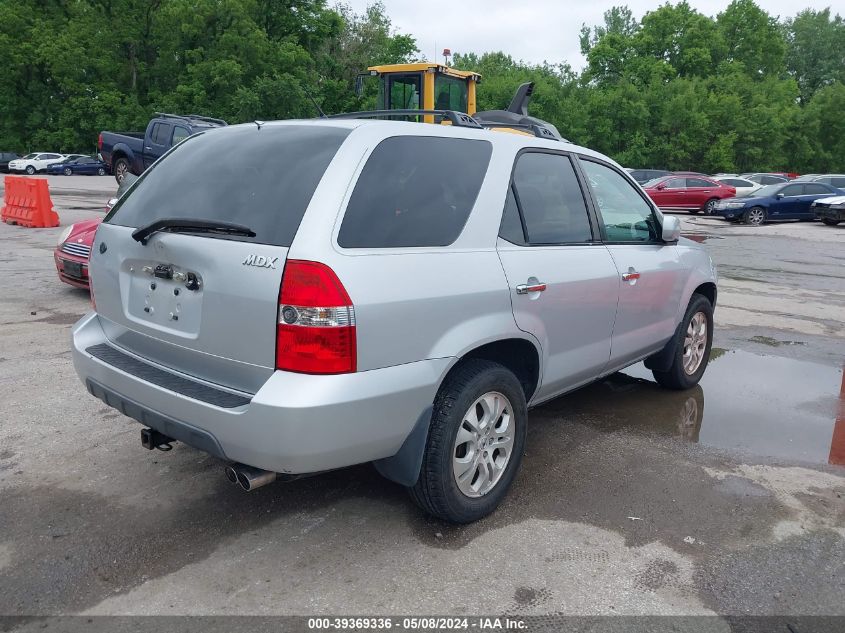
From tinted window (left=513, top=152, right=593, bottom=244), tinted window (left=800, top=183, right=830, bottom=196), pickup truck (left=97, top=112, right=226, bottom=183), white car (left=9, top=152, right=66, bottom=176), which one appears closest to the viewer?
tinted window (left=513, top=152, right=593, bottom=244)

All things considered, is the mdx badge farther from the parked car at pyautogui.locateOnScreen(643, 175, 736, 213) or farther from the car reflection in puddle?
the parked car at pyautogui.locateOnScreen(643, 175, 736, 213)

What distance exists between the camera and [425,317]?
9.11 ft

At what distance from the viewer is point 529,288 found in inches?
130

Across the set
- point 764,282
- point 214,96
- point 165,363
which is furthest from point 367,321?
point 214,96

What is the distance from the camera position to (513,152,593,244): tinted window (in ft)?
11.5

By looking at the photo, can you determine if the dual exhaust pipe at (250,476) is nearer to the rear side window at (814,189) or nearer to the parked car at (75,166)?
the rear side window at (814,189)

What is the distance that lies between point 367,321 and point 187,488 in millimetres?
1586

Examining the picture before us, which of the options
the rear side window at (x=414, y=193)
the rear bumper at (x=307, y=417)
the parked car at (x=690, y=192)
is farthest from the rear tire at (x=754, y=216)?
the rear bumper at (x=307, y=417)

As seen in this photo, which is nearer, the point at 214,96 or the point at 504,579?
the point at 504,579

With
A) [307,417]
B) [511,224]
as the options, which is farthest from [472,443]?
[511,224]

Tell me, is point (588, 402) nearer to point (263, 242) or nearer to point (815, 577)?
point (815, 577)

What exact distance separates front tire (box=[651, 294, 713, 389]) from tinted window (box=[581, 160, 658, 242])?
0.80 metres

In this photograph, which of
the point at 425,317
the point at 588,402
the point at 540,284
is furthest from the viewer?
the point at 588,402

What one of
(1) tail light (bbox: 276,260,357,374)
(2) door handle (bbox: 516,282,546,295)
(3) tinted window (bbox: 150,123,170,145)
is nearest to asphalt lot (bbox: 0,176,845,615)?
(1) tail light (bbox: 276,260,357,374)
